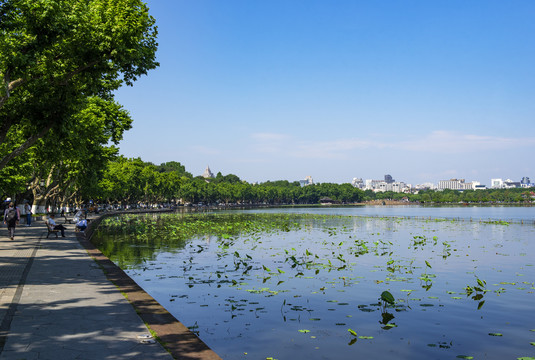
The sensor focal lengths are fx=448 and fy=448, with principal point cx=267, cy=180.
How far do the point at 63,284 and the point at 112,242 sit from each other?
19223mm

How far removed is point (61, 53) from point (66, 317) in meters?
13.8

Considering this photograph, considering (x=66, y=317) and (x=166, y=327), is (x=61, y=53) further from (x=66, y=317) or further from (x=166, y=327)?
(x=166, y=327)

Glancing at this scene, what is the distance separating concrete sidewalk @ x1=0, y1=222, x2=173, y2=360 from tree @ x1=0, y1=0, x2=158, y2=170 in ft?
23.8

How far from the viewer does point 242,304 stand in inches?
524

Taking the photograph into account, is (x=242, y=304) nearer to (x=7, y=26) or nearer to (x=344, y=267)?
(x=344, y=267)

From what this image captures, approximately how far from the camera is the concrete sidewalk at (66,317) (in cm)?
740

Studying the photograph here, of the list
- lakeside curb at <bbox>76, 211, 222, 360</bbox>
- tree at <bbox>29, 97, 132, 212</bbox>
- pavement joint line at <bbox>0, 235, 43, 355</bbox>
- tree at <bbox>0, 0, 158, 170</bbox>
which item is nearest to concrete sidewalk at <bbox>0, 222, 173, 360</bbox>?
pavement joint line at <bbox>0, 235, 43, 355</bbox>

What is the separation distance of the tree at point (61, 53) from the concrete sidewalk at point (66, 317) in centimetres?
726

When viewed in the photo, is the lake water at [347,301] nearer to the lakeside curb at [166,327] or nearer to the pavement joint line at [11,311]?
the lakeside curb at [166,327]

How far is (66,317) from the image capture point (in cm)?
943

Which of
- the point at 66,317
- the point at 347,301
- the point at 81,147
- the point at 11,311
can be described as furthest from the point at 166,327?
the point at 81,147

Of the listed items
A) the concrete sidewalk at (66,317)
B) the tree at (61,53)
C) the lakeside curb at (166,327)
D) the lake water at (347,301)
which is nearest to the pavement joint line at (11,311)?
the concrete sidewalk at (66,317)

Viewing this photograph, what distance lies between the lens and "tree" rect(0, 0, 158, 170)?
1597 cm

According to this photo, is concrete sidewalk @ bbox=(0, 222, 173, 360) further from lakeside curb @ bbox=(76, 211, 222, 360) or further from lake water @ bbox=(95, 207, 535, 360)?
lake water @ bbox=(95, 207, 535, 360)
